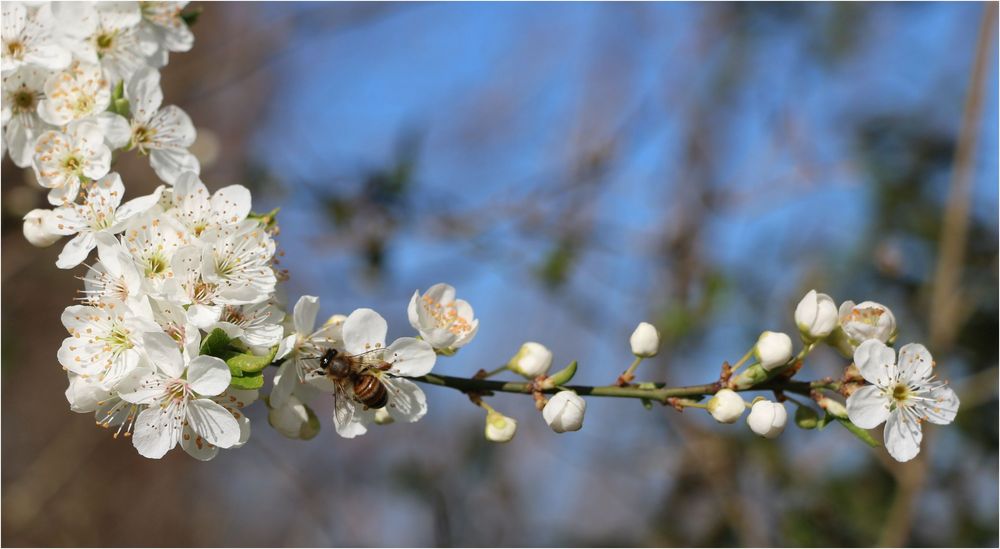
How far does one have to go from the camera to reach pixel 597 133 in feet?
15.3

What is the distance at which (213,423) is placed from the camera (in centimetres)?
127

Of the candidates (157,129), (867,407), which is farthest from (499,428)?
(157,129)

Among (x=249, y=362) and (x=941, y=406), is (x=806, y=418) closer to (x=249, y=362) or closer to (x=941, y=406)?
(x=941, y=406)

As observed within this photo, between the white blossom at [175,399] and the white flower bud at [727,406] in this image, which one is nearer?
the white blossom at [175,399]

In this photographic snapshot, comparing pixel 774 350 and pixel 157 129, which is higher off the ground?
pixel 774 350

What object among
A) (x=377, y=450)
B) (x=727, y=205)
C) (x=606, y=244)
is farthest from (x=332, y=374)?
(x=377, y=450)

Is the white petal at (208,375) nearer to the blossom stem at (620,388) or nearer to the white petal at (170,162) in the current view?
the blossom stem at (620,388)

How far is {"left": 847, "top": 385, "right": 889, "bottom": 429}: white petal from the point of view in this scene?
1.32 meters

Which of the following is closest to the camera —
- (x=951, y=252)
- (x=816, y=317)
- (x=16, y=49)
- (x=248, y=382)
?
(x=248, y=382)

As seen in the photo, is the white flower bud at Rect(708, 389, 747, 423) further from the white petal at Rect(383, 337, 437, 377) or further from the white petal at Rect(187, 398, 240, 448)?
the white petal at Rect(187, 398, 240, 448)

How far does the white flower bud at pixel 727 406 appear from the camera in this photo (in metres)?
1.31

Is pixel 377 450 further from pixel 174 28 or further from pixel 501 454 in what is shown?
pixel 174 28

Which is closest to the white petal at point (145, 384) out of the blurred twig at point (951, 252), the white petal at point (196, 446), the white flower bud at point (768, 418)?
the white petal at point (196, 446)

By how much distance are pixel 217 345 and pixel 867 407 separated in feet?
3.34
